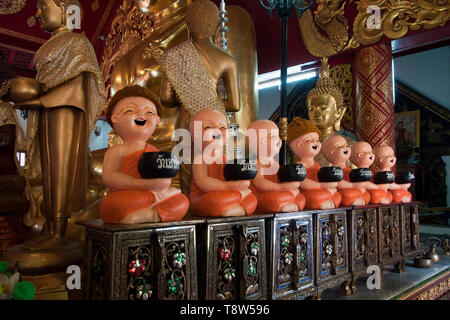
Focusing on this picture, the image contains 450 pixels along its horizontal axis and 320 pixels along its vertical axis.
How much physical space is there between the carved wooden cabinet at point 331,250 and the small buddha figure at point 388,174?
456 millimetres

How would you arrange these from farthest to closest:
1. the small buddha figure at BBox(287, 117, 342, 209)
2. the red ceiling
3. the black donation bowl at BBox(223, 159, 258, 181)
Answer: the red ceiling → the small buddha figure at BBox(287, 117, 342, 209) → the black donation bowl at BBox(223, 159, 258, 181)

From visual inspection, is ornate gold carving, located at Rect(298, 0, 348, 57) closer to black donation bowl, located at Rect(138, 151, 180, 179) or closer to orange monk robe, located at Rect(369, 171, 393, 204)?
orange monk robe, located at Rect(369, 171, 393, 204)

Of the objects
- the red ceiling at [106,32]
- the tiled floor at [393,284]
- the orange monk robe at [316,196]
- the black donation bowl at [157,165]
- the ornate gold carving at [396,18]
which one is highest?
the red ceiling at [106,32]

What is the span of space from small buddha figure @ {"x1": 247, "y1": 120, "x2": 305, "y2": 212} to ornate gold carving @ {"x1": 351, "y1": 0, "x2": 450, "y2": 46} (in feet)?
5.69

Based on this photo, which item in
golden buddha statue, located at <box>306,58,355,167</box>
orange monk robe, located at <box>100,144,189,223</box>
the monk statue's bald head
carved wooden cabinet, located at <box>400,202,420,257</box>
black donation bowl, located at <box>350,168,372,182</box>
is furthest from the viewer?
golden buddha statue, located at <box>306,58,355,167</box>

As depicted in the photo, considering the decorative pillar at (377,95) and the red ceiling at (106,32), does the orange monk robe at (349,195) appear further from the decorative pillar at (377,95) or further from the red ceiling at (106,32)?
the red ceiling at (106,32)

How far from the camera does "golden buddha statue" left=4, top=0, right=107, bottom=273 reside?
4.59ft

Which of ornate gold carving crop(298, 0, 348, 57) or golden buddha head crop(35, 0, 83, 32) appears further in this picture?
ornate gold carving crop(298, 0, 348, 57)

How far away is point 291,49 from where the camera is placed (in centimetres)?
335

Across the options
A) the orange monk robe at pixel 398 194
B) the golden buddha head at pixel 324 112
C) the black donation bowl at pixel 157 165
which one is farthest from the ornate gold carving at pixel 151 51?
the orange monk robe at pixel 398 194

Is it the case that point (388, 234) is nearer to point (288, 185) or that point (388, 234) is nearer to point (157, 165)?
point (288, 185)

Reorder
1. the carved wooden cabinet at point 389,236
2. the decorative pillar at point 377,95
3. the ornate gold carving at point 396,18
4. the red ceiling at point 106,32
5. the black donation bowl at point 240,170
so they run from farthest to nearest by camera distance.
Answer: the red ceiling at point 106,32
the decorative pillar at point 377,95
the ornate gold carving at point 396,18
the carved wooden cabinet at point 389,236
the black donation bowl at point 240,170

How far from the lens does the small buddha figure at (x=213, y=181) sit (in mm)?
1230

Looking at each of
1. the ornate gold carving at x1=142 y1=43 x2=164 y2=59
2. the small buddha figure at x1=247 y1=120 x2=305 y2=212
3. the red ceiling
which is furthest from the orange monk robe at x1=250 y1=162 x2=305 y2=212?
the red ceiling
